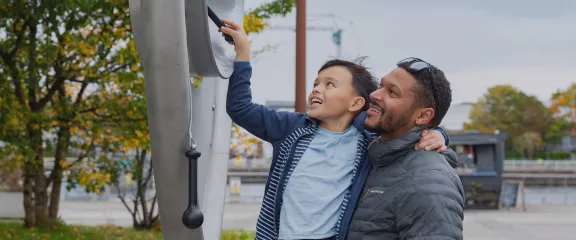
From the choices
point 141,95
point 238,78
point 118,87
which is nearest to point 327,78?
point 238,78

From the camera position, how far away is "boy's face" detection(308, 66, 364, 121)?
2469mm

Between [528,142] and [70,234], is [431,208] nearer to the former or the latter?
[70,234]

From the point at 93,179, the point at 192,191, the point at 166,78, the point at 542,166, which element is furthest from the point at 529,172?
the point at 166,78

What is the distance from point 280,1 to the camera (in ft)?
34.8

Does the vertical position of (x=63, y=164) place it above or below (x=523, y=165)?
above

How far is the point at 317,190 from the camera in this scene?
7.60ft

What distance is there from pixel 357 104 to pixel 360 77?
0.09 meters

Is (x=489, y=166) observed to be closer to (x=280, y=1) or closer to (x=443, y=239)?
(x=280, y=1)

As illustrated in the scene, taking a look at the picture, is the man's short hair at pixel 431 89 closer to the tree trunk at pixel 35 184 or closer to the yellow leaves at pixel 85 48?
the yellow leaves at pixel 85 48

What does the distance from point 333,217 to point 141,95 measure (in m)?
→ 7.20

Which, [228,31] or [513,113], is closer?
[228,31]

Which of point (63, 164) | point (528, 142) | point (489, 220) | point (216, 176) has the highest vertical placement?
point (216, 176)

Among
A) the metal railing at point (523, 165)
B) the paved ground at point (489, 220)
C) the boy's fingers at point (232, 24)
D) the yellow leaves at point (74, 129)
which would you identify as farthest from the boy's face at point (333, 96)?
the metal railing at point (523, 165)

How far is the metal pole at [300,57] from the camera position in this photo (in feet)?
24.3
